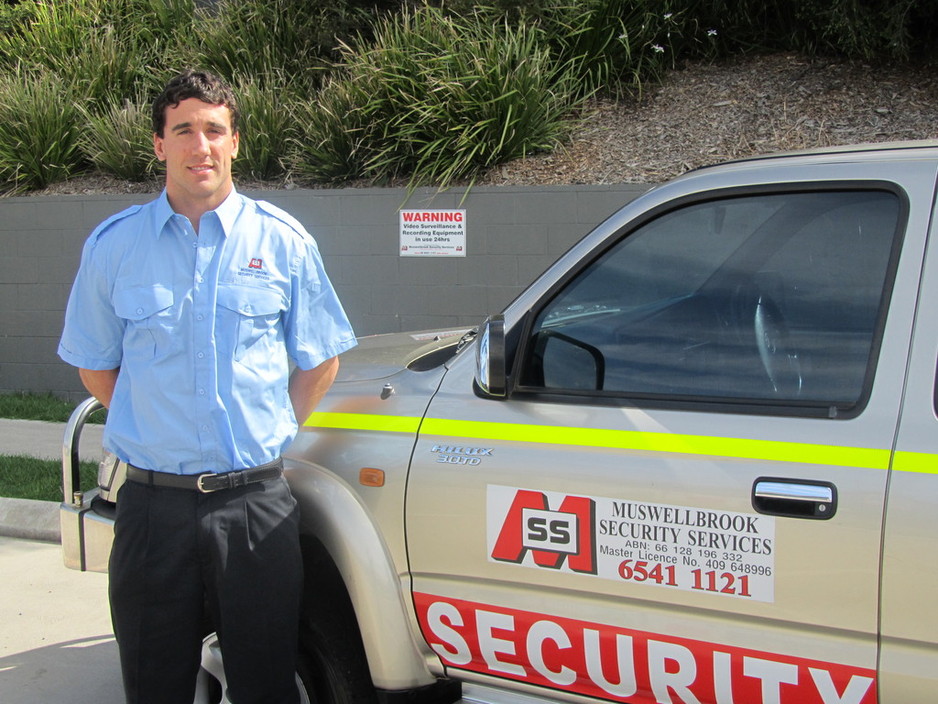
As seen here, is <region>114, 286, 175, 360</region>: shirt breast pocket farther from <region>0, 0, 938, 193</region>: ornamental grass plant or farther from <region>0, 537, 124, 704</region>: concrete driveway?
<region>0, 0, 938, 193</region>: ornamental grass plant

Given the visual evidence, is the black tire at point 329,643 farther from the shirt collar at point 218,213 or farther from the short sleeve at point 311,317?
the shirt collar at point 218,213

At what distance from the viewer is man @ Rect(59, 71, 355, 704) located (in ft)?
8.34

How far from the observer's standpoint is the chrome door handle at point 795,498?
→ 2.09 metres

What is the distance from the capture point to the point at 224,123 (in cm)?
269

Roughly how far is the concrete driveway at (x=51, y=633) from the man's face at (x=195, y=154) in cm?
222

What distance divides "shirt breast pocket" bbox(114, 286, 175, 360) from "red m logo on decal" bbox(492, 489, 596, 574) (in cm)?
106

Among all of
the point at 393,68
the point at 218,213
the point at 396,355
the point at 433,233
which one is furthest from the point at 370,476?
the point at 393,68

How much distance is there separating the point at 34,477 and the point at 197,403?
13.8ft

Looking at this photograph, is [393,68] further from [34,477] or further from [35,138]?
[34,477]

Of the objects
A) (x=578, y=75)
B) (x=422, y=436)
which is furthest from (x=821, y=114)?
(x=422, y=436)

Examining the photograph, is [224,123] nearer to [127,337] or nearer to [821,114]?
[127,337]

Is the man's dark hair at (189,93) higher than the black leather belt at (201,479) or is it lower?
higher

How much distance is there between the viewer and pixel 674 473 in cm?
227

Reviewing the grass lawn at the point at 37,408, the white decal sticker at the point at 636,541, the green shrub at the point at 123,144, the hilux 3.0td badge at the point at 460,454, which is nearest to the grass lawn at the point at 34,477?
the grass lawn at the point at 37,408
